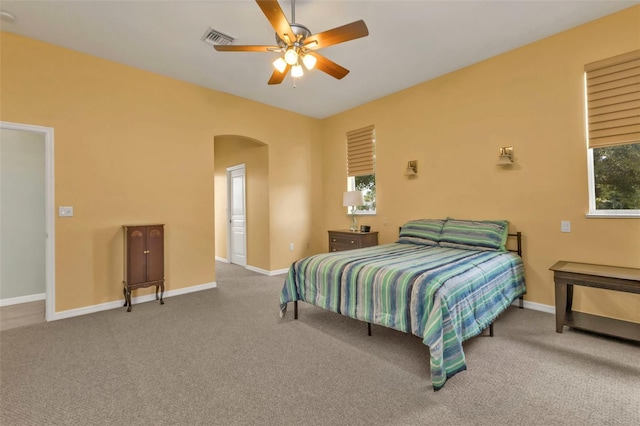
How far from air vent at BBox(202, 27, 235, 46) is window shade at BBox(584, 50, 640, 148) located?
3.74 meters

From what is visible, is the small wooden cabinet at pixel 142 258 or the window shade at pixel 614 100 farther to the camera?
the small wooden cabinet at pixel 142 258

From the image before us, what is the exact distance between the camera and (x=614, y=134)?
2.88 metres

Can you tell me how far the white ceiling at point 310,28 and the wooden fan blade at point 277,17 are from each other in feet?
1.62

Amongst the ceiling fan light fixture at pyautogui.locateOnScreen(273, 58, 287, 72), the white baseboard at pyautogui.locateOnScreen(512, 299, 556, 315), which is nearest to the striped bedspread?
the white baseboard at pyautogui.locateOnScreen(512, 299, 556, 315)

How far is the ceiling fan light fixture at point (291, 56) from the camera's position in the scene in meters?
2.55

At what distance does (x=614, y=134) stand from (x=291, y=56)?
3.18 m

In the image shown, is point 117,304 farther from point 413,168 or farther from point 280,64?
point 413,168

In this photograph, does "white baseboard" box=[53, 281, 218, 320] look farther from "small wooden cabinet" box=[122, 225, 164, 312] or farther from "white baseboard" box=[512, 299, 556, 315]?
"white baseboard" box=[512, 299, 556, 315]

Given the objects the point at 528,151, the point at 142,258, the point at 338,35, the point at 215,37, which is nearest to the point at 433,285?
the point at 338,35

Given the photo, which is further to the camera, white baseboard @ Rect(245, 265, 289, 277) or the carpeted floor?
white baseboard @ Rect(245, 265, 289, 277)

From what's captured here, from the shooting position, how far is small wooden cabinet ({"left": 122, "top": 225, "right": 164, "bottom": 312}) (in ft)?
11.6

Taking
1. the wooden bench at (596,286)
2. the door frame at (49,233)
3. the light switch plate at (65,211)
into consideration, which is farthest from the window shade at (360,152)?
the door frame at (49,233)

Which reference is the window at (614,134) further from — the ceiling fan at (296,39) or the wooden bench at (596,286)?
the ceiling fan at (296,39)

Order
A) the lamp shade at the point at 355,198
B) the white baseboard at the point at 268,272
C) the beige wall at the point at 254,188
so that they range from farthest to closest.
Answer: the beige wall at the point at 254,188
the white baseboard at the point at 268,272
the lamp shade at the point at 355,198
